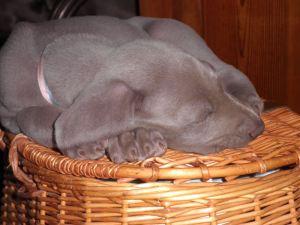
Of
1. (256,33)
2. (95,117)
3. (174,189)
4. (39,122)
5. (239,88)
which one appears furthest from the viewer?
(256,33)

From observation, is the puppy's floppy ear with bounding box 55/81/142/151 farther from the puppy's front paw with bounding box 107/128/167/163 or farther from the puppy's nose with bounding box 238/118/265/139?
the puppy's nose with bounding box 238/118/265/139

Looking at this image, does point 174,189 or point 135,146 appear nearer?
point 174,189

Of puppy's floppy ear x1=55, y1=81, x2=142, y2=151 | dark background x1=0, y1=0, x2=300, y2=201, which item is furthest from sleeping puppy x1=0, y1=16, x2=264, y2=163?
dark background x1=0, y1=0, x2=300, y2=201

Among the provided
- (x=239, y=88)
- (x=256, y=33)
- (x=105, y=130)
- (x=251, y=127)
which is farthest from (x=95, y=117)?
(x=256, y=33)

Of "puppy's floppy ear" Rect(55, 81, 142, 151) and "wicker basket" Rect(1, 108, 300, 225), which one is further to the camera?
"puppy's floppy ear" Rect(55, 81, 142, 151)

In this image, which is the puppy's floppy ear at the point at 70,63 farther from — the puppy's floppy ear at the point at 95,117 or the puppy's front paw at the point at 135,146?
the puppy's front paw at the point at 135,146

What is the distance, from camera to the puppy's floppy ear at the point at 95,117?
1372mm

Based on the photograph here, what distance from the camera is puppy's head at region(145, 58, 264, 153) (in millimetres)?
1463

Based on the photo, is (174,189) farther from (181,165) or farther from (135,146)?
(135,146)

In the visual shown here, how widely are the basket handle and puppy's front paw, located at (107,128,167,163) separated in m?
0.27

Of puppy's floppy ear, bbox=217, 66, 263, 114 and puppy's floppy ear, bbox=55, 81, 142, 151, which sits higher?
puppy's floppy ear, bbox=55, 81, 142, 151

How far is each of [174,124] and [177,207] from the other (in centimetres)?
32

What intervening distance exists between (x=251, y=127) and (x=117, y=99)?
17.2 inches

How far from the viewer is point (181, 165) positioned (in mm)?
1279
